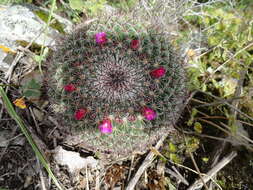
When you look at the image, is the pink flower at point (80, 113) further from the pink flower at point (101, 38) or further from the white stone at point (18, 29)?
the white stone at point (18, 29)

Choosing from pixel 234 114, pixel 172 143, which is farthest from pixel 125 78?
pixel 234 114

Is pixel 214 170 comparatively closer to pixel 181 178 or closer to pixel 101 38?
pixel 181 178

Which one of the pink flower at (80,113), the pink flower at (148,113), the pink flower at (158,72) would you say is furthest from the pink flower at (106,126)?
the pink flower at (158,72)

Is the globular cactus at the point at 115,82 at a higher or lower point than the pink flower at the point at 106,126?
higher

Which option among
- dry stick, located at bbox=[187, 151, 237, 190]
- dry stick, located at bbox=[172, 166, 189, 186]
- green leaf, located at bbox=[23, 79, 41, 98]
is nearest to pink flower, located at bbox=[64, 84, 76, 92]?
green leaf, located at bbox=[23, 79, 41, 98]

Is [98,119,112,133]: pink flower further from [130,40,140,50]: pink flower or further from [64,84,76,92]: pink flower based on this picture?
[130,40,140,50]: pink flower

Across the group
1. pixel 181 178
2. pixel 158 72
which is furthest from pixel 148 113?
pixel 181 178
